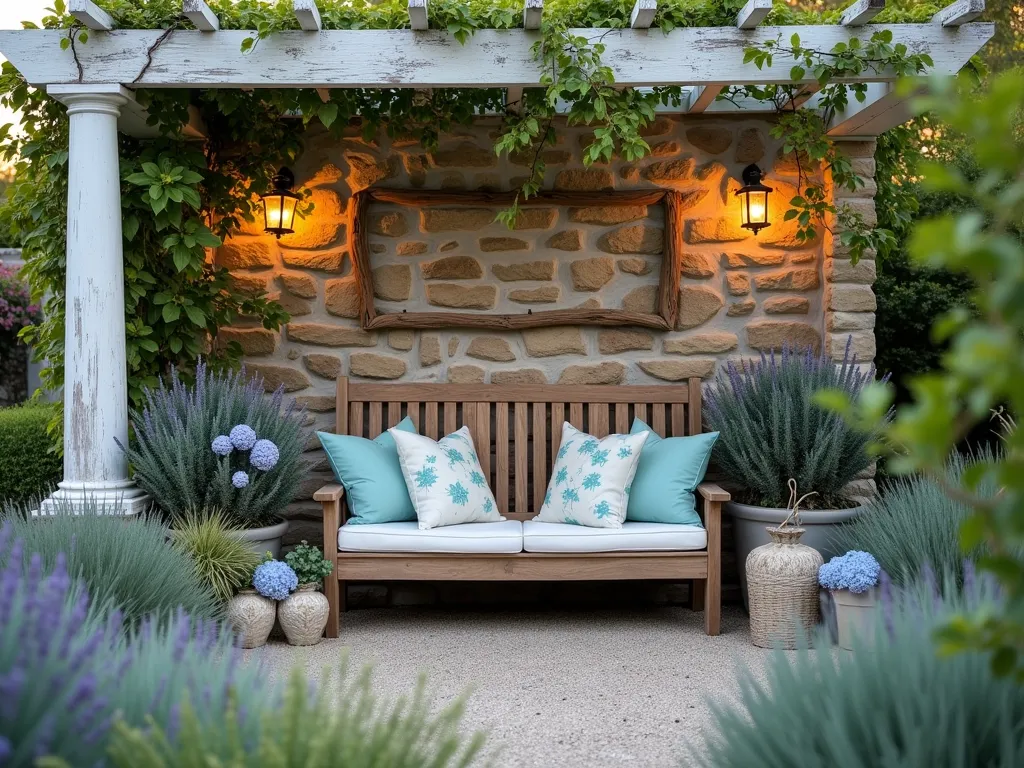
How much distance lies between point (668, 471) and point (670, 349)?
80 centimetres

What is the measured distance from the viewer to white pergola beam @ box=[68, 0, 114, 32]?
3227 millimetres

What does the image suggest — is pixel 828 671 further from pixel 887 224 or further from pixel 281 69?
pixel 887 224

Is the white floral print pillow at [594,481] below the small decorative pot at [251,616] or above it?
above

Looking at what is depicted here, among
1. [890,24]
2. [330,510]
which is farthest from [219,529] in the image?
[890,24]

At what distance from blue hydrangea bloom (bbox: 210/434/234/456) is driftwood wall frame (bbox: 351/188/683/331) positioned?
3.55 ft

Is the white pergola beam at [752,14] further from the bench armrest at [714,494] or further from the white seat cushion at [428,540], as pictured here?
the white seat cushion at [428,540]

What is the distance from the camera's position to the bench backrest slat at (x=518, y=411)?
4.22 metres

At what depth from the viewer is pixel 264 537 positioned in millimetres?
3590

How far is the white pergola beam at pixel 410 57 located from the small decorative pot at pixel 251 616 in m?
1.91

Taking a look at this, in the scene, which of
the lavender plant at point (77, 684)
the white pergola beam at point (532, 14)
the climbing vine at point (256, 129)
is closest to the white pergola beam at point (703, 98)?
the climbing vine at point (256, 129)

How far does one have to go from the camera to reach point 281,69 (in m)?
3.46

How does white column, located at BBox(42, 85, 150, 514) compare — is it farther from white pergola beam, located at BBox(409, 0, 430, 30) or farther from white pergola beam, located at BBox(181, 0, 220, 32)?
white pergola beam, located at BBox(409, 0, 430, 30)

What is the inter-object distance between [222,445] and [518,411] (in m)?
1.35

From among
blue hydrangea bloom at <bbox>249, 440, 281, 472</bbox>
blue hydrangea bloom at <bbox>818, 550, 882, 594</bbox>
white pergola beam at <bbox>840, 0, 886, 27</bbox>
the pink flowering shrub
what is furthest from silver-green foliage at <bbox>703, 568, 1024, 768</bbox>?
the pink flowering shrub
